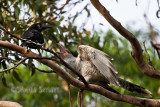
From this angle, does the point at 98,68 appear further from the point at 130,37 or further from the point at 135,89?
the point at 130,37

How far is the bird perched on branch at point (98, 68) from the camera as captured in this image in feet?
10.3

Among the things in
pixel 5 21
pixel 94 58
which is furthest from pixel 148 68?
pixel 5 21

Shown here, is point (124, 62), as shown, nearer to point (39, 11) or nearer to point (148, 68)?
point (39, 11)

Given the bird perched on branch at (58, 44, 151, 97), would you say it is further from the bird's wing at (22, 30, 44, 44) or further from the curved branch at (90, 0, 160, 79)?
the bird's wing at (22, 30, 44, 44)

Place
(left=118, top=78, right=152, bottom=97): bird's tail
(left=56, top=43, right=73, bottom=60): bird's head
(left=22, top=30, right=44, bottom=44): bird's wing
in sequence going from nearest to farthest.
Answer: (left=22, top=30, right=44, bottom=44): bird's wing
(left=118, top=78, right=152, bottom=97): bird's tail
(left=56, top=43, right=73, bottom=60): bird's head

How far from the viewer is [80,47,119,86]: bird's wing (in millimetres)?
3137

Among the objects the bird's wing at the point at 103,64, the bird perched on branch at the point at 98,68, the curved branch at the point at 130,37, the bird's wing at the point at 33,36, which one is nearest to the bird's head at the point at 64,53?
the bird perched on branch at the point at 98,68

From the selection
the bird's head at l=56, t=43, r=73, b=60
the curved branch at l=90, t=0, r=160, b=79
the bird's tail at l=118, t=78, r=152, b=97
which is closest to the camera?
the curved branch at l=90, t=0, r=160, b=79

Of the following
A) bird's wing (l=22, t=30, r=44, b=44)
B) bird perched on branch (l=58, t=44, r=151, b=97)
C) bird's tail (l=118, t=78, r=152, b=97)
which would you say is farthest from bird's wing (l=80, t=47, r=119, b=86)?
bird's wing (l=22, t=30, r=44, b=44)

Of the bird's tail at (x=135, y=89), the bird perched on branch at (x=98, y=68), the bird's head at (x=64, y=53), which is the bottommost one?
the bird's tail at (x=135, y=89)

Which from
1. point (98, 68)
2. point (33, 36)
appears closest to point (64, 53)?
point (98, 68)

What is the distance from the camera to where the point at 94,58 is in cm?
333

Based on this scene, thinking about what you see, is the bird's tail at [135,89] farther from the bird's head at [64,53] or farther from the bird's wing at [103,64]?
the bird's head at [64,53]

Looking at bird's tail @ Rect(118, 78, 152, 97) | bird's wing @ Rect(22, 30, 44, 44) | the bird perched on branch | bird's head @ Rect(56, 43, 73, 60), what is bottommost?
bird's tail @ Rect(118, 78, 152, 97)
